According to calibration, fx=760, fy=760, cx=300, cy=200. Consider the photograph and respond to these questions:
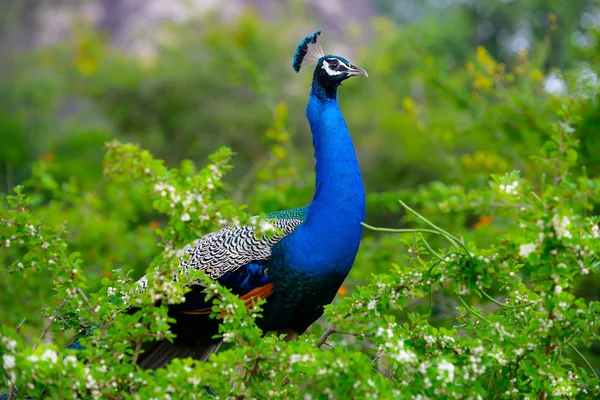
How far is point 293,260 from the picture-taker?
3.03m

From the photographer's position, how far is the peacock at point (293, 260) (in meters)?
3.02

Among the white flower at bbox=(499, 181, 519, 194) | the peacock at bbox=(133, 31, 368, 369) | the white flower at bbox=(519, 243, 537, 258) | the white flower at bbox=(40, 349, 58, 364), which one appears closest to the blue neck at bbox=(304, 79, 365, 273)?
the peacock at bbox=(133, 31, 368, 369)

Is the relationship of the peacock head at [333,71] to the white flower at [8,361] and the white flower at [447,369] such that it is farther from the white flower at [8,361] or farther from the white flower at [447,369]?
the white flower at [8,361]

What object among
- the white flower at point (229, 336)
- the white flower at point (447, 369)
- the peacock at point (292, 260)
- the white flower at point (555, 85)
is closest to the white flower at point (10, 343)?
the white flower at point (229, 336)

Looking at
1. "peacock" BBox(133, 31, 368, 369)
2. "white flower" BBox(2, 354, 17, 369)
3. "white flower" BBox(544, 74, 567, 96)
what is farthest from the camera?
"white flower" BBox(544, 74, 567, 96)

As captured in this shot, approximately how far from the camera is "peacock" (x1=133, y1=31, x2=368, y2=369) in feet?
9.91

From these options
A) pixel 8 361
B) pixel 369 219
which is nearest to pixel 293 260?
pixel 8 361

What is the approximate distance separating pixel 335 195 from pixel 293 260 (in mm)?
318

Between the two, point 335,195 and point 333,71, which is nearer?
point 335,195

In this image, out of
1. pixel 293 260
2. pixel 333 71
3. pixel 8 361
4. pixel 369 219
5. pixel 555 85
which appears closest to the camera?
pixel 8 361

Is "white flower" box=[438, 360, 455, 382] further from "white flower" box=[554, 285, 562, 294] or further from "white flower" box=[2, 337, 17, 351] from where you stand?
"white flower" box=[2, 337, 17, 351]

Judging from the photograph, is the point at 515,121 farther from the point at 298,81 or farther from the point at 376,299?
the point at 298,81

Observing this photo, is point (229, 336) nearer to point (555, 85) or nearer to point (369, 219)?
point (555, 85)

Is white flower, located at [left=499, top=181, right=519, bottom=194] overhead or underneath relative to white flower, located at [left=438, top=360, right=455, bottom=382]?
overhead
